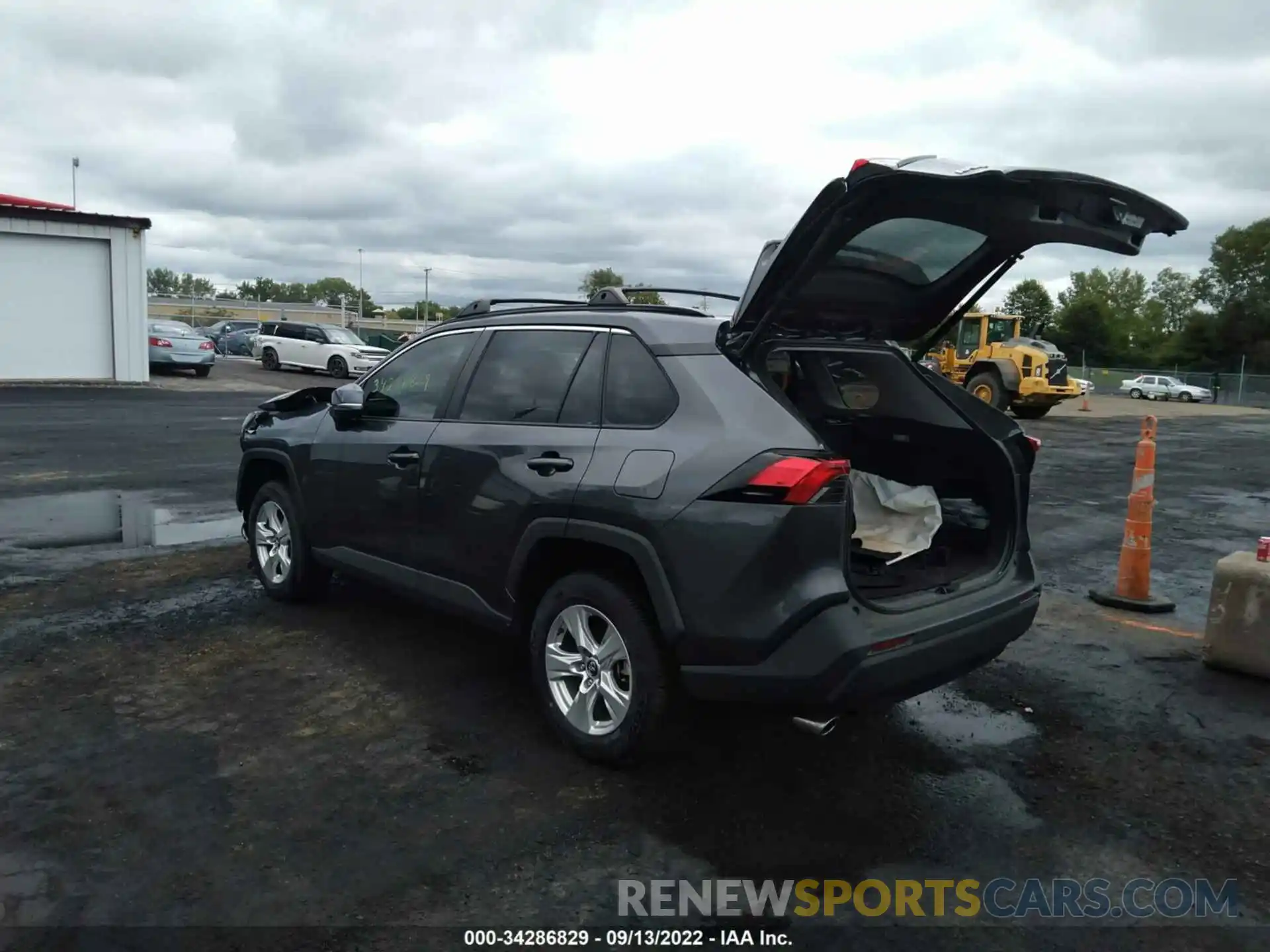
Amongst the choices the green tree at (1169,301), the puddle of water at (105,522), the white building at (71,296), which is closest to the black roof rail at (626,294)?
the puddle of water at (105,522)

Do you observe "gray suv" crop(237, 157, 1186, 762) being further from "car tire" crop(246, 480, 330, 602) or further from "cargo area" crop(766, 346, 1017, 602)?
"car tire" crop(246, 480, 330, 602)

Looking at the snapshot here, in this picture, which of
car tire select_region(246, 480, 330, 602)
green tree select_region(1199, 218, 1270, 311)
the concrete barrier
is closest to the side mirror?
car tire select_region(246, 480, 330, 602)

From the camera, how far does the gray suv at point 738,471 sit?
334 centimetres

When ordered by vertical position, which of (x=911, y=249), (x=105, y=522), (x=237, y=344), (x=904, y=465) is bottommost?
(x=105, y=522)

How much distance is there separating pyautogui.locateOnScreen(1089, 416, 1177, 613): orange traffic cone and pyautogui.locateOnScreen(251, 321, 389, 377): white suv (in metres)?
23.1

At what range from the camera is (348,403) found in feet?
16.5

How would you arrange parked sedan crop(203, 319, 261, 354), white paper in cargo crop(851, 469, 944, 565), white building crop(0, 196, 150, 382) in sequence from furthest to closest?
1. parked sedan crop(203, 319, 261, 354)
2. white building crop(0, 196, 150, 382)
3. white paper in cargo crop(851, 469, 944, 565)

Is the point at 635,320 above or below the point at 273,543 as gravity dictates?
above

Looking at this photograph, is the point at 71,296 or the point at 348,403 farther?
the point at 71,296

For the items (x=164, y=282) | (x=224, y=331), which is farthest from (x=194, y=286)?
(x=224, y=331)

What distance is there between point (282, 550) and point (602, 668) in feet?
9.43

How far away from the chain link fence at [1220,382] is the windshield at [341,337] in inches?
1660

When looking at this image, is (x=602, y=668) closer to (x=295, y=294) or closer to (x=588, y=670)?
(x=588, y=670)

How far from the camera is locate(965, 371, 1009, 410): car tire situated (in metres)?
23.3
